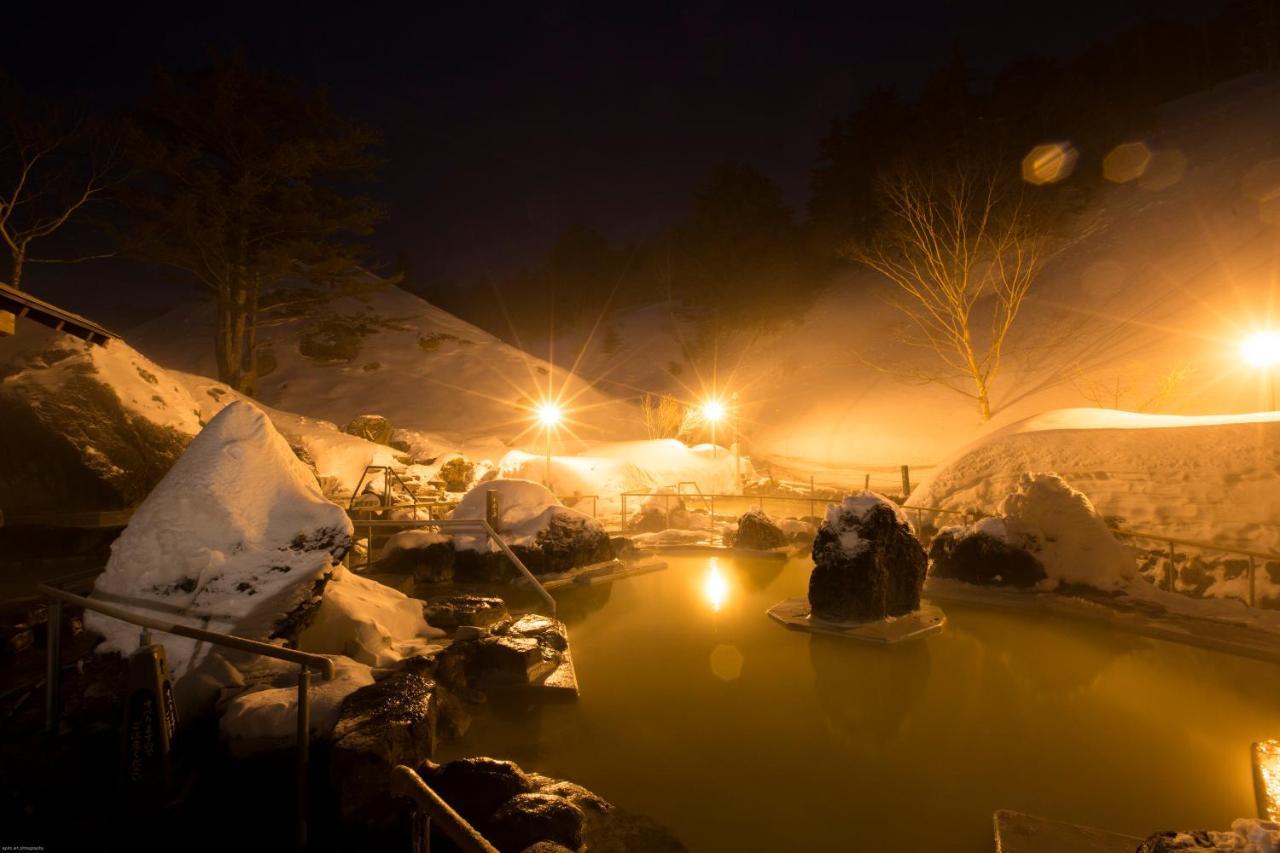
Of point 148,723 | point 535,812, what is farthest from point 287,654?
point 535,812

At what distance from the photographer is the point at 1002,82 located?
42719 mm

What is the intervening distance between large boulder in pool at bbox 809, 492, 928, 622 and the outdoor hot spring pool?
0.81 meters

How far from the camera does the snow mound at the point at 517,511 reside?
1370 centimetres

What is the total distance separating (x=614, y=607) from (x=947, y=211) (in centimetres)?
3451

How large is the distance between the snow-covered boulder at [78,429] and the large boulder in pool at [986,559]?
16.0 metres

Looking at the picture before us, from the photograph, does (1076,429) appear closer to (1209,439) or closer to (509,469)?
(1209,439)

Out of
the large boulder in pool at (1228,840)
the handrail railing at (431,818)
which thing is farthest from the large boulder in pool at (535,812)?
the large boulder in pool at (1228,840)

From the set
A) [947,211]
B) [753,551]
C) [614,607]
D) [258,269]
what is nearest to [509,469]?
[753,551]

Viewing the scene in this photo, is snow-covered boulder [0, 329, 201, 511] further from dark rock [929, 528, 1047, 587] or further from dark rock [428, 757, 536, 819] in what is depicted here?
dark rock [929, 528, 1047, 587]

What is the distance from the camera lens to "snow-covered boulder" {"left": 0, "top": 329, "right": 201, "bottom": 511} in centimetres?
1135

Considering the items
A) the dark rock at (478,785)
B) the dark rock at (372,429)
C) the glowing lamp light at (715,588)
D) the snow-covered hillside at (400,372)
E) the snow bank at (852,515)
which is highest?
the snow-covered hillside at (400,372)

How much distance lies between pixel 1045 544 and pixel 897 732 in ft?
21.7

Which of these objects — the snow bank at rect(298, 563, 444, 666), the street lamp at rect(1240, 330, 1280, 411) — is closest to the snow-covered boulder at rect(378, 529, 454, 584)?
the snow bank at rect(298, 563, 444, 666)

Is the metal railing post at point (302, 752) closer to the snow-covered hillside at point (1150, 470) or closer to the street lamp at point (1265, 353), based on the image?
the snow-covered hillside at point (1150, 470)
